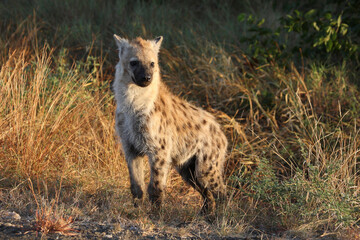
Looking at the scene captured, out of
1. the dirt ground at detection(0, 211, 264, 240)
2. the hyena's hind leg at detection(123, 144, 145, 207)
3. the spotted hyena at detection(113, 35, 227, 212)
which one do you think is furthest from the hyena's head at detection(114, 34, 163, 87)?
the dirt ground at detection(0, 211, 264, 240)

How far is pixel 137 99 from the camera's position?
4273 millimetres

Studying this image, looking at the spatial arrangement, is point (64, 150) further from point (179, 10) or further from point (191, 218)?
point (179, 10)

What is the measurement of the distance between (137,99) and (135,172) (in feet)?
2.10

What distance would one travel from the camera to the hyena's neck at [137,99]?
4.27m

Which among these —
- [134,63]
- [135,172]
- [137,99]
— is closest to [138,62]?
[134,63]

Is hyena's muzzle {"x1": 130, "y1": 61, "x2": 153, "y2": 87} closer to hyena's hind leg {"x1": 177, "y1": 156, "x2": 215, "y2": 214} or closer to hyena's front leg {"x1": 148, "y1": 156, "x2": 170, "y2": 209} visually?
hyena's front leg {"x1": 148, "y1": 156, "x2": 170, "y2": 209}

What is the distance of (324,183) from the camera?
13.5 ft

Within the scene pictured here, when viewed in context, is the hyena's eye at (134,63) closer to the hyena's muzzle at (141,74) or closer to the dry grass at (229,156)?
the hyena's muzzle at (141,74)

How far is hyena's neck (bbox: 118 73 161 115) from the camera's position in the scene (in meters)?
4.27

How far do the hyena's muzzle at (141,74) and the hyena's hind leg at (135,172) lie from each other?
1.92ft

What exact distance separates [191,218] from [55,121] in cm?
174

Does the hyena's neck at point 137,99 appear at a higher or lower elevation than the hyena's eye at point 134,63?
lower

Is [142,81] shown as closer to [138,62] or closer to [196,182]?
[138,62]

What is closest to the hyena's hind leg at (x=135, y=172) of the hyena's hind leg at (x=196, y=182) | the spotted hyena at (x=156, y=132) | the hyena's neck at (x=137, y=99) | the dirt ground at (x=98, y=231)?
the spotted hyena at (x=156, y=132)
